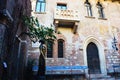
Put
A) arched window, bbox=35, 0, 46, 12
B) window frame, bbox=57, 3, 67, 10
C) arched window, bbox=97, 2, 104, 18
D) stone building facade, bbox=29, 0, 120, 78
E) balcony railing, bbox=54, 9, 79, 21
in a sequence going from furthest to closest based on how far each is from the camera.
Answer: arched window, bbox=97, 2, 104, 18
window frame, bbox=57, 3, 67, 10
arched window, bbox=35, 0, 46, 12
balcony railing, bbox=54, 9, 79, 21
stone building facade, bbox=29, 0, 120, 78

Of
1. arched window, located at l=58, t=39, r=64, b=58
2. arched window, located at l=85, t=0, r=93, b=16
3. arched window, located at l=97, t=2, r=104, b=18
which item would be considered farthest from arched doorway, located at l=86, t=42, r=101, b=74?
arched window, located at l=97, t=2, r=104, b=18

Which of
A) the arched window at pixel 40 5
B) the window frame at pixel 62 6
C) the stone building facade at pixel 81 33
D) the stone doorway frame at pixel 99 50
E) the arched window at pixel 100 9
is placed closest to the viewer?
the stone building facade at pixel 81 33

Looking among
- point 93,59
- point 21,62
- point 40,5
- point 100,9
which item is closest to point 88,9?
point 100,9

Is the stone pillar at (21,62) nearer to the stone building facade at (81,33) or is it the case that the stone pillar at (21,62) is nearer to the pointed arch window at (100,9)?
the stone building facade at (81,33)

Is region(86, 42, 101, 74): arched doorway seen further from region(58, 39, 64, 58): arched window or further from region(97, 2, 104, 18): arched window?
region(97, 2, 104, 18): arched window

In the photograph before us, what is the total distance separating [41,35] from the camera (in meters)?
7.23

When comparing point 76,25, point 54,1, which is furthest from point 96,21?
point 54,1

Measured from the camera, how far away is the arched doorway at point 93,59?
478 inches

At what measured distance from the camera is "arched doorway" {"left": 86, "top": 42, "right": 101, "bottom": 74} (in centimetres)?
1213

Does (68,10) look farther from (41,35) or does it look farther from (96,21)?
(41,35)

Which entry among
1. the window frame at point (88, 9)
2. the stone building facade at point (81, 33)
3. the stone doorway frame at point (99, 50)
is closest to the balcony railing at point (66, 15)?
the stone building facade at point (81, 33)

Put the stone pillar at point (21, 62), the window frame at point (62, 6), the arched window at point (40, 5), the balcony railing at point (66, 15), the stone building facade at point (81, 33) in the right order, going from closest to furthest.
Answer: the stone pillar at point (21, 62) < the stone building facade at point (81, 33) < the balcony railing at point (66, 15) < the arched window at point (40, 5) < the window frame at point (62, 6)

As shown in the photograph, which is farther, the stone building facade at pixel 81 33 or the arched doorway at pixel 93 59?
the arched doorway at pixel 93 59

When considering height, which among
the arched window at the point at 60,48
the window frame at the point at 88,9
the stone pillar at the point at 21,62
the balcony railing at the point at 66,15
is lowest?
the stone pillar at the point at 21,62
